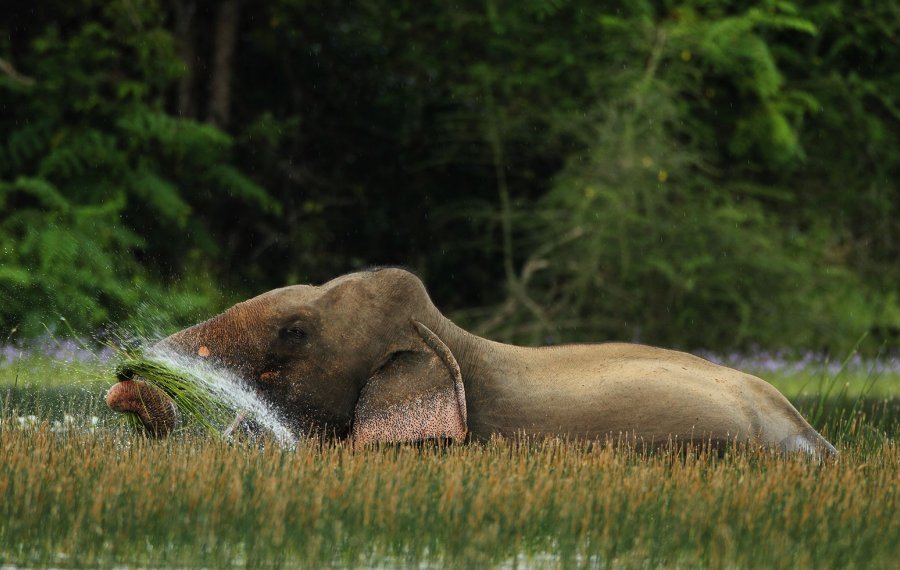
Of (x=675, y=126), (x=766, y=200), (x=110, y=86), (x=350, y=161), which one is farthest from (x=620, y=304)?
(x=110, y=86)

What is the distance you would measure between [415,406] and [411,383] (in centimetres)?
12

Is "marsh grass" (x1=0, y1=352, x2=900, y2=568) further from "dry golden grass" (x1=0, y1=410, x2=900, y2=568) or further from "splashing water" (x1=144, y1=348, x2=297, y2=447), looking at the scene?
"splashing water" (x1=144, y1=348, x2=297, y2=447)

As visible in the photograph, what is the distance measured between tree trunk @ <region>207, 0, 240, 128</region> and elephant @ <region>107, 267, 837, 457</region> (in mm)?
10150

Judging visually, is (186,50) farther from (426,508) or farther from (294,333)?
(426,508)

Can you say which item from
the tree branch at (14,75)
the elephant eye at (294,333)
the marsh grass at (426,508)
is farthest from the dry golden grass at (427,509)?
the tree branch at (14,75)

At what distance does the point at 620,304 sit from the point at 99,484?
1017 cm

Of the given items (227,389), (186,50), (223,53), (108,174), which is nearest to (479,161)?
(223,53)

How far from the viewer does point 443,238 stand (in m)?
17.8

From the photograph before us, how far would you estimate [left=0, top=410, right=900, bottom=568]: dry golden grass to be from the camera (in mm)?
4949

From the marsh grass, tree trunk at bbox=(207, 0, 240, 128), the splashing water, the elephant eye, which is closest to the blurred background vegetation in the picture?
tree trunk at bbox=(207, 0, 240, 128)

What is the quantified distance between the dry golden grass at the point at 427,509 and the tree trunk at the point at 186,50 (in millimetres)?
10704

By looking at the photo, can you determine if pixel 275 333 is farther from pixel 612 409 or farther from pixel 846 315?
pixel 846 315

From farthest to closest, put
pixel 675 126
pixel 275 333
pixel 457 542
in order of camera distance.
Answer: pixel 675 126, pixel 275 333, pixel 457 542

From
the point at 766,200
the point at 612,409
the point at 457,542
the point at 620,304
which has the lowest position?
the point at 457,542
